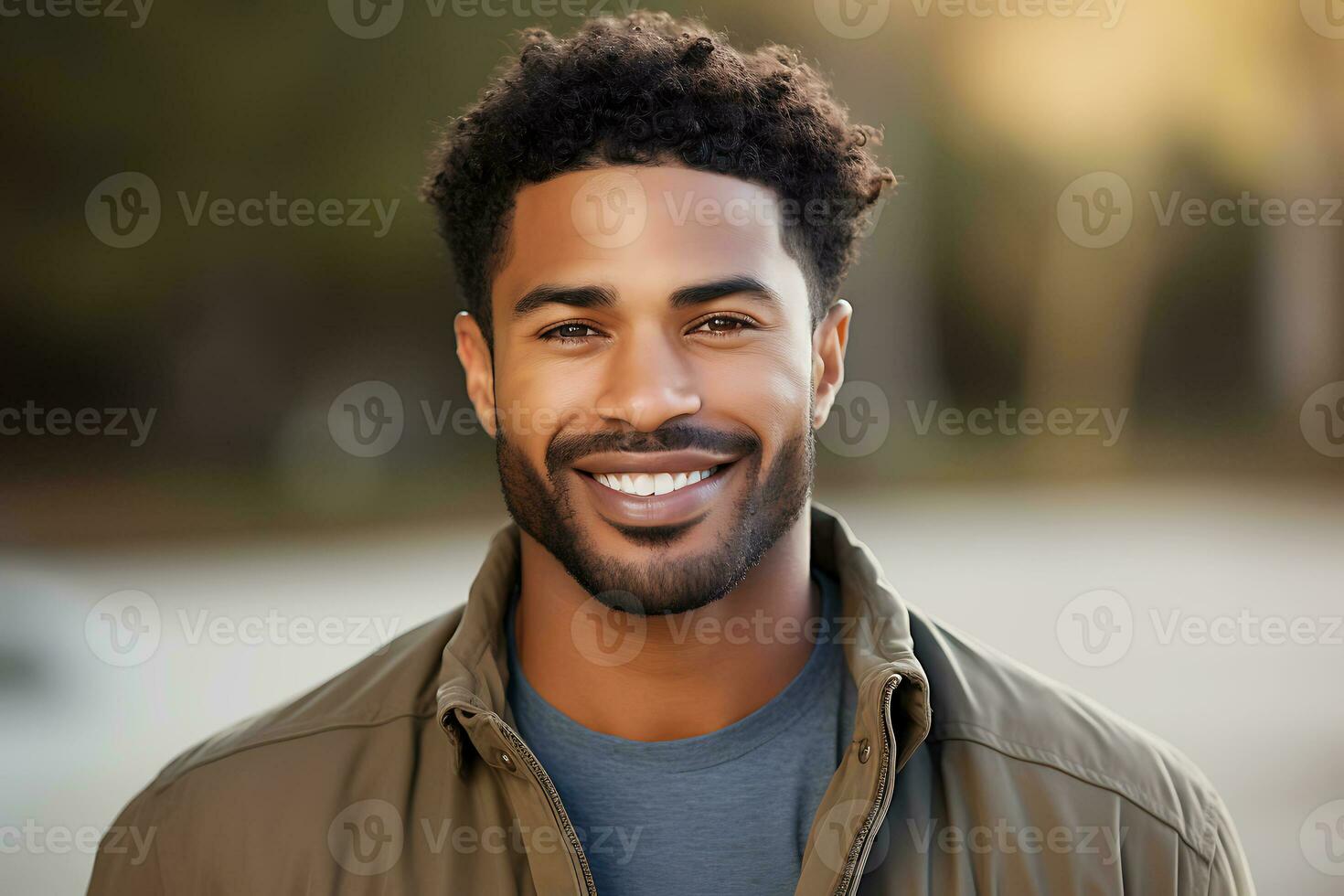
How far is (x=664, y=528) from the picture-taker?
5.27ft

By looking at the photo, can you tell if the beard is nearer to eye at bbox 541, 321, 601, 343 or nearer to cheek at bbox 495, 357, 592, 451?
cheek at bbox 495, 357, 592, 451

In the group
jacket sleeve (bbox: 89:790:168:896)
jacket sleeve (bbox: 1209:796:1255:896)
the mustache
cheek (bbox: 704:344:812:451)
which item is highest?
cheek (bbox: 704:344:812:451)

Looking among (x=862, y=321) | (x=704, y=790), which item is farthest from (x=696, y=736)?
(x=862, y=321)

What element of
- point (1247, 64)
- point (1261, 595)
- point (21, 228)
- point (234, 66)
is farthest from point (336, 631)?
point (1247, 64)

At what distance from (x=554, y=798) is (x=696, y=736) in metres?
0.25

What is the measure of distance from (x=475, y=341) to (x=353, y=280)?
3.93 metres

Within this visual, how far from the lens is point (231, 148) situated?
5.52m

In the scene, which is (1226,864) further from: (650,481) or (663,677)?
(650,481)

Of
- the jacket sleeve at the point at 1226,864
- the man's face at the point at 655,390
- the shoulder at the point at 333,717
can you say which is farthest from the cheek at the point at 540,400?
the jacket sleeve at the point at 1226,864

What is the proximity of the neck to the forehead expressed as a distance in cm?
39

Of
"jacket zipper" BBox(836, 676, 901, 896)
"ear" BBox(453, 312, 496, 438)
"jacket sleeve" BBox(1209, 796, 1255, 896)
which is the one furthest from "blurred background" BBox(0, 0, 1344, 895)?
"jacket zipper" BBox(836, 676, 901, 896)

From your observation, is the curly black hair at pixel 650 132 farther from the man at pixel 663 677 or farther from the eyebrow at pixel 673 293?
the eyebrow at pixel 673 293

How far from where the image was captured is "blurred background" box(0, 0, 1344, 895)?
5.07 m

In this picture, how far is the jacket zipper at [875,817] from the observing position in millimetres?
1400
